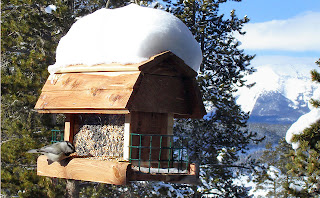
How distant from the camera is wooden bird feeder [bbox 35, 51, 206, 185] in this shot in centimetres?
411

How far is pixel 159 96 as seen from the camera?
4480mm

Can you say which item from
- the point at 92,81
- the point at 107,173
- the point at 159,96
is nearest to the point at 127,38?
the point at 92,81

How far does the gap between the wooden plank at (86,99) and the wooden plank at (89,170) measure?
0.54 meters

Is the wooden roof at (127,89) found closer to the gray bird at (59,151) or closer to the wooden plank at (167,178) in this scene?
the gray bird at (59,151)

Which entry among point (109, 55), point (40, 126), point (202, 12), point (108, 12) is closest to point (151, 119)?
point (109, 55)

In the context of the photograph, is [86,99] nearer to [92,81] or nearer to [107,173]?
[92,81]

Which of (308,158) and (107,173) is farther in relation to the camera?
(308,158)

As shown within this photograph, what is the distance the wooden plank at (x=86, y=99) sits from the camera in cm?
407

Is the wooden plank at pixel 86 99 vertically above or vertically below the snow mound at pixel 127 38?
below

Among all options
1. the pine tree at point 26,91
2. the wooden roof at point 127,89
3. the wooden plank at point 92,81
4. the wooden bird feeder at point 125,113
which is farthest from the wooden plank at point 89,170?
the pine tree at point 26,91

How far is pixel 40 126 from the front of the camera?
10195mm

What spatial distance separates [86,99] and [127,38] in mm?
746

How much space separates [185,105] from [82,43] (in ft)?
4.34

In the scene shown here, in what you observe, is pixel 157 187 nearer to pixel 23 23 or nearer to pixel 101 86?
pixel 23 23
